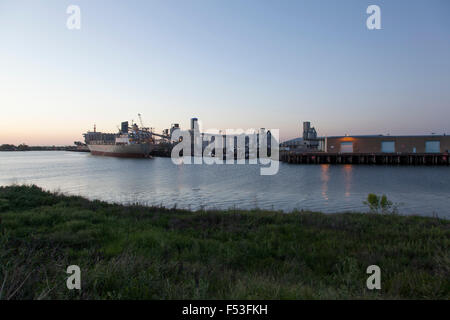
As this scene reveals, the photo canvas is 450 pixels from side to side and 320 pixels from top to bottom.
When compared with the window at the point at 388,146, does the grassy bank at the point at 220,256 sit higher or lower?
lower

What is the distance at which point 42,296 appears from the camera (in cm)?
392

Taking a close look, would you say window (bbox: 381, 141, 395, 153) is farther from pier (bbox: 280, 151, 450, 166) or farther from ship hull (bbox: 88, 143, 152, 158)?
ship hull (bbox: 88, 143, 152, 158)

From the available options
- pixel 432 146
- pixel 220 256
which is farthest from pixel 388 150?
pixel 220 256

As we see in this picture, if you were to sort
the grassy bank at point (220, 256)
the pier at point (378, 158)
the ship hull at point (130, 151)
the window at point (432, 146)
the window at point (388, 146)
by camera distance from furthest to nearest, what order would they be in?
the ship hull at point (130, 151) < the window at point (388, 146) < the window at point (432, 146) < the pier at point (378, 158) < the grassy bank at point (220, 256)

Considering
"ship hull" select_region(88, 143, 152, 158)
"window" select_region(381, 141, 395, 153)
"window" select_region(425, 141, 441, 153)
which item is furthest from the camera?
"ship hull" select_region(88, 143, 152, 158)

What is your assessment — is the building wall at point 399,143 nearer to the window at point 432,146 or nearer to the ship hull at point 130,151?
the window at point 432,146

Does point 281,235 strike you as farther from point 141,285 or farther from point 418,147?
point 418,147

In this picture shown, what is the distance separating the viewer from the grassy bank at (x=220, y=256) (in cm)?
490

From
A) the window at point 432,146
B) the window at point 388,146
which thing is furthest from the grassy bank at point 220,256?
the window at point 432,146

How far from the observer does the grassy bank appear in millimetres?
4902

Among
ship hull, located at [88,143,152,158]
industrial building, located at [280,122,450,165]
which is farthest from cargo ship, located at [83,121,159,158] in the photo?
industrial building, located at [280,122,450,165]
